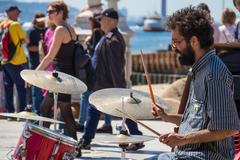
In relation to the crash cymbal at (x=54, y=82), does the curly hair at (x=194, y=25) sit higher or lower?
higher

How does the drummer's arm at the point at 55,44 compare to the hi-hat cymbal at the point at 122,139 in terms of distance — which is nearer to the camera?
the hi-hat cymbal at the point at 122,139

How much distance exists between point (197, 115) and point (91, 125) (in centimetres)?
407

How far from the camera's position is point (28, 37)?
1162 centimetres

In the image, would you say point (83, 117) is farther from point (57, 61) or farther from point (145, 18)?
point (145, 18)

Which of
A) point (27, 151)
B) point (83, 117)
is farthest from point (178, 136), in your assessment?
point (83, 117)

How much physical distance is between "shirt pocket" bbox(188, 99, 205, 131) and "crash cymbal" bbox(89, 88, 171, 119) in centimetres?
122

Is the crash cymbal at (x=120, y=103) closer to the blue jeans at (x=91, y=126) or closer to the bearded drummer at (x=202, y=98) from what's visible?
the bearded drummer at (x=202, y=98)

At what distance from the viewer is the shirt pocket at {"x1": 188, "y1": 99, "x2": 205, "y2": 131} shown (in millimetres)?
4363

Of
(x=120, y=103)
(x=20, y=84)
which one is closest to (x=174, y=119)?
(x=120, y=103)

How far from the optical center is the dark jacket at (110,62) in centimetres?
855

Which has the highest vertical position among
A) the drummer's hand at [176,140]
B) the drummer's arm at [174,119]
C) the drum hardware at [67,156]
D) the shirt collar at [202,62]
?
the shirt collar at [202,62]

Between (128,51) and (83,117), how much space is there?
2.89m

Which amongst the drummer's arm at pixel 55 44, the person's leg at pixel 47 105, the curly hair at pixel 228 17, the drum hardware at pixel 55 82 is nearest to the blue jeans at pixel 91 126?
the person's leg at pixel 47 105

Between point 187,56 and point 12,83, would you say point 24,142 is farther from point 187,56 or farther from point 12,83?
point 12,83
